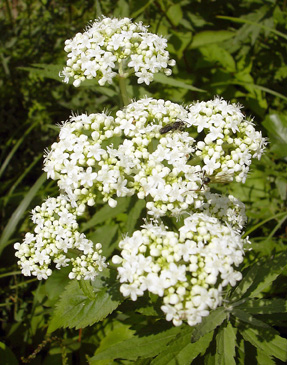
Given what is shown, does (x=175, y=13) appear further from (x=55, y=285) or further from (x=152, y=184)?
(x=55, y=285)

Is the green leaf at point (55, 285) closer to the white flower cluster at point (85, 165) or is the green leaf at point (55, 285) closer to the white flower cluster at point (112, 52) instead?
the white flower cluster at point (85, 165)

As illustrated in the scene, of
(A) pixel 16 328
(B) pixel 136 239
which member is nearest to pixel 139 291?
(B) pixel 136 239

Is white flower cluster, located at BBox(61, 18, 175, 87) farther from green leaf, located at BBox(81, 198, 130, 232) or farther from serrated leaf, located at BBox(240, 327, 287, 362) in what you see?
serrated leaf, located at BBox(240, 327, 287, 362)

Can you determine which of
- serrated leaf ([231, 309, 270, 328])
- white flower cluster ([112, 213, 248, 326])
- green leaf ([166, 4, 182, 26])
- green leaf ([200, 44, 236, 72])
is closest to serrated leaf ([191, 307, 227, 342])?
serrated leaf ([231, 309, 270, 328])

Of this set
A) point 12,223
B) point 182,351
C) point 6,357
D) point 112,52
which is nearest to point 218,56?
point 112,52

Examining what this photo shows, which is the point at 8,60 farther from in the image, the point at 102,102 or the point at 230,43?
the point at 230,43

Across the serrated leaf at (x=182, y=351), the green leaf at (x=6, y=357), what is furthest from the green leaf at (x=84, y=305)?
the green leaf at (x=6, y=357)
